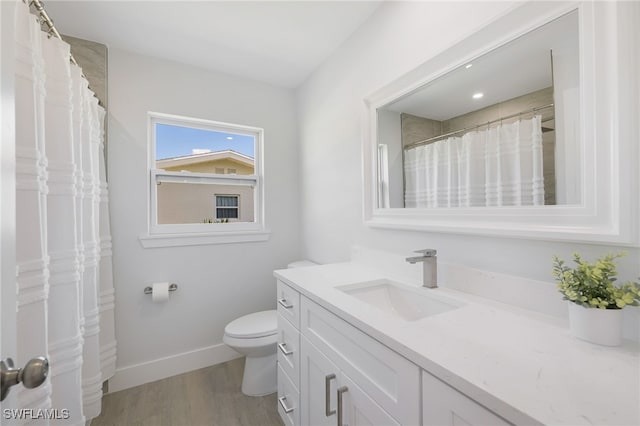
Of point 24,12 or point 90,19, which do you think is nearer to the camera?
point 24,12

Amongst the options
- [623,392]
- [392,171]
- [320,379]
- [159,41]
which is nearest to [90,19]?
[159,41]

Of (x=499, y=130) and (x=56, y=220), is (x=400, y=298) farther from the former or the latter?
(x=56, y=220)

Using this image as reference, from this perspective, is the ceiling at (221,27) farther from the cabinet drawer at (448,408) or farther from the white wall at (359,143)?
the cabinet drawer at (448,408)

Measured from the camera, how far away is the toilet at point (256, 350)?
1762 mm

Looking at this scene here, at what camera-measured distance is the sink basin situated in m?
1.15

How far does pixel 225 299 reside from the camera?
7.48ft

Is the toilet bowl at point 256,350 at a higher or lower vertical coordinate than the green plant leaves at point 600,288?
lower

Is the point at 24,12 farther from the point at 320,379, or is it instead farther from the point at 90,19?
the point at 320,379

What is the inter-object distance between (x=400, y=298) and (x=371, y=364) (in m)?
0.53

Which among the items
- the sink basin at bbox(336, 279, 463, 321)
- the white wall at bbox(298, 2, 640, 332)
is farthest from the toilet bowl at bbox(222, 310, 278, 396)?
the sink basin at bbox(336, 279, 463, 321)

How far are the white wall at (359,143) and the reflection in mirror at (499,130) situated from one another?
155mm

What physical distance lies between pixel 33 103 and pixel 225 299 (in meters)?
1.77

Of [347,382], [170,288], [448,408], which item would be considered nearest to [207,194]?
[170,288]

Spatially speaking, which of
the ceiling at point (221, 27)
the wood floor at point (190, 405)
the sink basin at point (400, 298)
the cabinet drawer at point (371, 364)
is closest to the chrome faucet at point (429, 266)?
the sink basin at point (400, 298)
